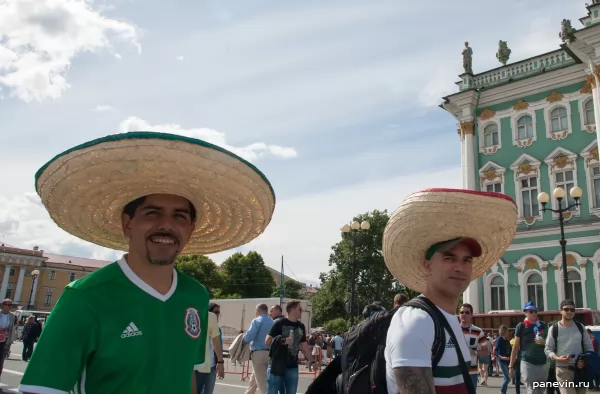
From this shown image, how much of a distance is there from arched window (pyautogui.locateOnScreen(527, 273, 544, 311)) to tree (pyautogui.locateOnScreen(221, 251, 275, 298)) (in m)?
48.4

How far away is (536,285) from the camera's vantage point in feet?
80.4

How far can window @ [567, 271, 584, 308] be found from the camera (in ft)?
75.4

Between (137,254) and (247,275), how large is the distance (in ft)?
230

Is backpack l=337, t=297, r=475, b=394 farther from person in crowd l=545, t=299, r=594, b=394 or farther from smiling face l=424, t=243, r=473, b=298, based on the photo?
person in crowd l=545, t=299, r=594, b=394

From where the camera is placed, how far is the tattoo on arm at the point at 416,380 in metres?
2.17

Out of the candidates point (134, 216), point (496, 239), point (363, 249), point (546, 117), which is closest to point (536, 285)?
point (546, 117)

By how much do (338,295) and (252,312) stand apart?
961 inches

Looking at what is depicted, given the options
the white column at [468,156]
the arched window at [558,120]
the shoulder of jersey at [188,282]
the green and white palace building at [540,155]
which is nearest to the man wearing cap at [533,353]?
the shoulder of jersey at [188,282]

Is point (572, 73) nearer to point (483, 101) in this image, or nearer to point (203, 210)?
point (483, 101)

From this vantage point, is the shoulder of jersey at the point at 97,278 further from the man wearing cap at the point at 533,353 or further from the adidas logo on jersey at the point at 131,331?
the man wearing cap at the point at 533,353

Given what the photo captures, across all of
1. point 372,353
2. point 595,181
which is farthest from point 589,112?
point 372,353

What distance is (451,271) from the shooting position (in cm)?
281

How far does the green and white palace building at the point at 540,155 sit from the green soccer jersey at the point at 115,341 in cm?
2455

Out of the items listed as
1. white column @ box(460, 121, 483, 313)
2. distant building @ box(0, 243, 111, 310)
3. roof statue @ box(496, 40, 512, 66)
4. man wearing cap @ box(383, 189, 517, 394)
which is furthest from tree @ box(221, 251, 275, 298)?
man wearing cap @ box(383, 189, 517, 394)
